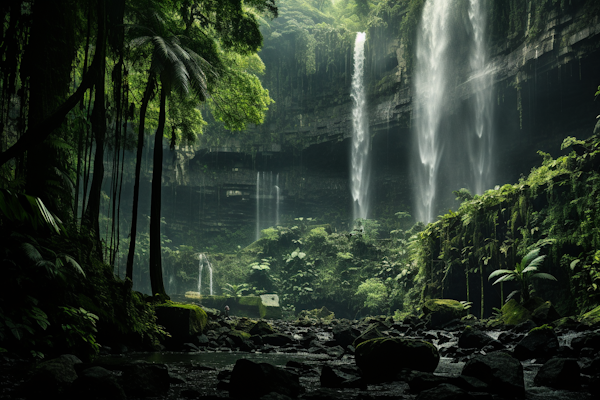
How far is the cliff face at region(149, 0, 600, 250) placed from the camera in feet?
70.5

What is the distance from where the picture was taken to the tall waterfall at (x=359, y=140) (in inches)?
1305

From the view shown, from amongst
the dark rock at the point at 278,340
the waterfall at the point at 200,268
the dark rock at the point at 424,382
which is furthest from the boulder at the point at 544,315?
the waterfall at the point at 200,268

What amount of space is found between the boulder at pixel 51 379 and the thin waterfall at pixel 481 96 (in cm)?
2590

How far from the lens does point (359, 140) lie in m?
33.3

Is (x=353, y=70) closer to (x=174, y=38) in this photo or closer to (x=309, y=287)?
(x=309, y=287)

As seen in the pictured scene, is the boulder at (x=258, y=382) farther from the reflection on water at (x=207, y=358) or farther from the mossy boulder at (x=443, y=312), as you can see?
the mossy boulder at (x=443, y=312)

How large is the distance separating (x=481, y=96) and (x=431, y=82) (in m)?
4.30

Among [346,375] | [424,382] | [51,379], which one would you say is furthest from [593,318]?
[51,379]

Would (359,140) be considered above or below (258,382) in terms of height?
above

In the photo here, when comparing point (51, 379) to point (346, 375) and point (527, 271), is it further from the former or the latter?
point (527, 271)

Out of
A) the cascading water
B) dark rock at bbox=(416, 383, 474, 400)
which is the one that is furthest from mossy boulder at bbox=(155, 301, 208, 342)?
the cascading water

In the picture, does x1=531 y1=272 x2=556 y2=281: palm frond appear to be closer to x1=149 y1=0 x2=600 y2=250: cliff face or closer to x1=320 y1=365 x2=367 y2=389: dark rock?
x1=320 y1=365 x2=367 y2=389: dark rock

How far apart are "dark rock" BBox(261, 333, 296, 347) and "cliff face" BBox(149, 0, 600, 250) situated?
19532 mm

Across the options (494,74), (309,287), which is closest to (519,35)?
(494,74)
